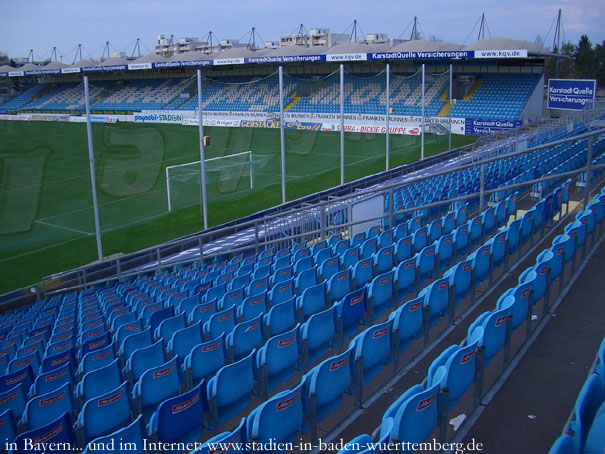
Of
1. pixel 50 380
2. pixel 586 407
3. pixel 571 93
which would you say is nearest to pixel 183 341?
pixel 50 380

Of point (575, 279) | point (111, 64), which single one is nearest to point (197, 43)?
point (111, 64)

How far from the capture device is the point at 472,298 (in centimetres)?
620

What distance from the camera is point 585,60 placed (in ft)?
186

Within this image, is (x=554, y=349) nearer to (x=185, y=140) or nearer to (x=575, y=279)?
(x=575, y=279)

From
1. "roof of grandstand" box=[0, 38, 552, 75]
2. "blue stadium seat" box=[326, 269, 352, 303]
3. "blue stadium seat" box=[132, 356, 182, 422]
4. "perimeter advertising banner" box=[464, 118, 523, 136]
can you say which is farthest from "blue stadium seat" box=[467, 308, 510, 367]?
"roof of grandstand" box=[0, 38, 552, 75]

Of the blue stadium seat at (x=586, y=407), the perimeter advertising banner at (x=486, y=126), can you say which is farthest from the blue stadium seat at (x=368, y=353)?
the perimeter advertising banner at (x=486, y=126)

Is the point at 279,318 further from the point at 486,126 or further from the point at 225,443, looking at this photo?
the point at 486,126

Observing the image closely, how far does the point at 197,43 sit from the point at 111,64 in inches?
2382

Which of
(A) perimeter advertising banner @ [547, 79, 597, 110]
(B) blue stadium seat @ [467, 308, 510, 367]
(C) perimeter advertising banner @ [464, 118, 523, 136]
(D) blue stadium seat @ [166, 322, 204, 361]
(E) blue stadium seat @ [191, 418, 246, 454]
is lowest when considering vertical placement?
(D) blue stadium seat @ [166, 322, 204, 361]

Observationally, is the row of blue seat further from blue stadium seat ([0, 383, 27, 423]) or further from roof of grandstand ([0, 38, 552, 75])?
roof of grandstand ([0, 38, 552, 75])

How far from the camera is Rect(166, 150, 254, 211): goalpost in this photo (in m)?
21.5

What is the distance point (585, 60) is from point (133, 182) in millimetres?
50271

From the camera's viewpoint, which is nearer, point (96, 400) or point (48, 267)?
point (96, 400)

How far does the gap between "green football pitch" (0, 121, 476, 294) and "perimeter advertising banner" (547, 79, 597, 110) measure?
191 inches
